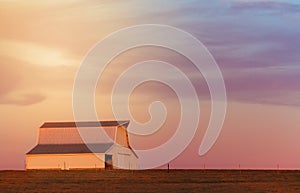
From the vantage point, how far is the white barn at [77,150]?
3297 inches

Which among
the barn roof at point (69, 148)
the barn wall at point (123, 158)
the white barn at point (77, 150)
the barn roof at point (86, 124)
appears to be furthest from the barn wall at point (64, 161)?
the barn roof at point (86, 124)

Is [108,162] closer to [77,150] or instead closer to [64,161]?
[77,150]

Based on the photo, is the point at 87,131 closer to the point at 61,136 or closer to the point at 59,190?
the point at 61,136

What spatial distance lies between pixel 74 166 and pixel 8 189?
35211 mm

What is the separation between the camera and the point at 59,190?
46.6 metres

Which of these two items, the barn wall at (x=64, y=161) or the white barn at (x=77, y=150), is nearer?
the barn wall at (x=64, y=161)

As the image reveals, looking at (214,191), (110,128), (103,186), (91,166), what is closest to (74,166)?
(91,166)

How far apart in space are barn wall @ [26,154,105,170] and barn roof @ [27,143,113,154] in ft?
2.52

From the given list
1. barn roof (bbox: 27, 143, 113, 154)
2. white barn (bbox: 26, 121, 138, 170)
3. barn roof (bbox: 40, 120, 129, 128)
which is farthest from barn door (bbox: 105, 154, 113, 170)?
barn roof (bbox: 40, 120, 129, 128)

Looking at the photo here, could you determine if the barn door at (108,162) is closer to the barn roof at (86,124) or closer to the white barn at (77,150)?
the white barn at (77,150)

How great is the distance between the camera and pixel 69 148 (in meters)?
86.9

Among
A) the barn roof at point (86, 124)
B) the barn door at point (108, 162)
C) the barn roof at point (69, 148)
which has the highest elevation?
the barn roof at point (86, 124)

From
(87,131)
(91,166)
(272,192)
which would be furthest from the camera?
(87,131)

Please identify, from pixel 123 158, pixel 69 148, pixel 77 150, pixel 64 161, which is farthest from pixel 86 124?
pixel 64 161
